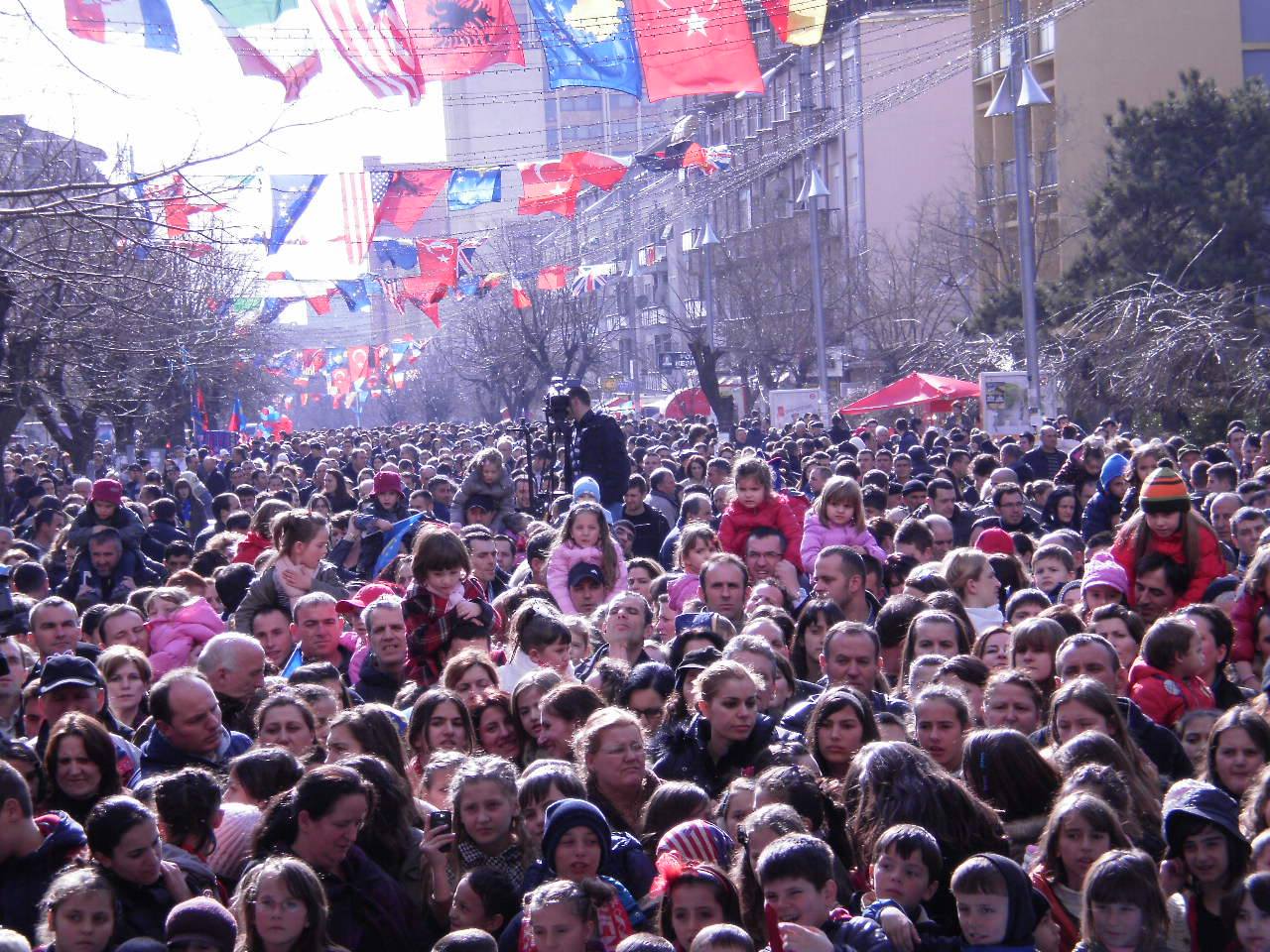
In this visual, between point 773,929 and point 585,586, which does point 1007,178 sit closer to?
point 585,586

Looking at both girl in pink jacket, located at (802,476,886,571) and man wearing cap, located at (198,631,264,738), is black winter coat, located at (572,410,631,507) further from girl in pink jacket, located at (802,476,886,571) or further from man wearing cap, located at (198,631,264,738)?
man wearing cap, located at (198,631,264,738)

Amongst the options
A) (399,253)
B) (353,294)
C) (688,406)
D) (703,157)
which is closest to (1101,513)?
(703,157)

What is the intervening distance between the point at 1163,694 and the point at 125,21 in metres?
8.94

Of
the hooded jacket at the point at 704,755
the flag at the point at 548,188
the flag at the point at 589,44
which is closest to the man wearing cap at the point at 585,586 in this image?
the hooded jacket at the point at 704,755

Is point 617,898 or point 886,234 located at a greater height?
point 886,234

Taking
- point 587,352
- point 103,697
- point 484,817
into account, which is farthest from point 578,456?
point 587,352

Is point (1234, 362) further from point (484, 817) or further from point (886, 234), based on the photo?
point (886, 234)

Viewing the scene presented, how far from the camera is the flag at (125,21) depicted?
11609mm

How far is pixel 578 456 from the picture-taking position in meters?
12.8

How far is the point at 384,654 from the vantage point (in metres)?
7.92

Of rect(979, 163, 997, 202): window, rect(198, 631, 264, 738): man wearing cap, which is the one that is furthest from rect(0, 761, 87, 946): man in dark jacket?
rect(979, 163, 997, 202): window

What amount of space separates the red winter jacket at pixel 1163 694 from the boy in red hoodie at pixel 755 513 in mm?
3476

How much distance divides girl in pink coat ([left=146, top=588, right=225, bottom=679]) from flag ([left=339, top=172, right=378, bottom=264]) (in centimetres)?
1702

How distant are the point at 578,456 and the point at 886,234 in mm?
41537
